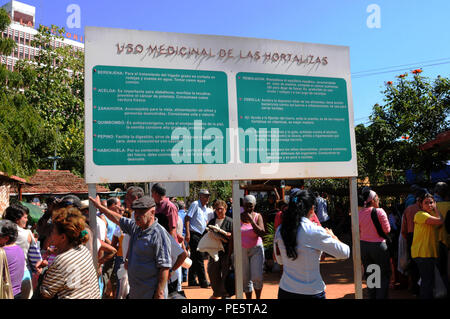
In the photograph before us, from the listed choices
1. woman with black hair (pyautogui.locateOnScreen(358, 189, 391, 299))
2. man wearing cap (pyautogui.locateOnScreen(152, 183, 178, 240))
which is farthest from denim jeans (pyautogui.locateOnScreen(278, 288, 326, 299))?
woman with black hair (pyautogui.locateOnScreen(358, 189, 391, 299))

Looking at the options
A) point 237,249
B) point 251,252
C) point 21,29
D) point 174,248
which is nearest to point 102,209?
point 174,248

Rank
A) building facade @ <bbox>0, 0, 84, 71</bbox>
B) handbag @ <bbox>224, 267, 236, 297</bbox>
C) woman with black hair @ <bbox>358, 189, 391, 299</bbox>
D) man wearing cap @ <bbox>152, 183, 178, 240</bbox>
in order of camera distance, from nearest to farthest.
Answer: man wearing cap @ <bbox>152, 183, 178, 240</bbox>
woman with black hair @ <bbox>358, 189, 391, 299</bbox>
handbag @ <bbox>224, 267, 236, 297</bbox>
building facade @ <bbox>0, 0, 84, 71</bbox>

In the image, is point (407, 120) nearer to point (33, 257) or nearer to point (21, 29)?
point (33, 257)

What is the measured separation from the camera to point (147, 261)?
3.49m

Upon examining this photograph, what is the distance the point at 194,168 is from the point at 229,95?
823 millimetres

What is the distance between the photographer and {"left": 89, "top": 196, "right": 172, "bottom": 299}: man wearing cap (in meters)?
3.45

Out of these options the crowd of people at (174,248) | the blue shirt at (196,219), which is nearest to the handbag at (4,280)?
the crowd of people at (174,248)

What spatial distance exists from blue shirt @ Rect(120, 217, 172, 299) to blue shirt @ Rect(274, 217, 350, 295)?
1.04 metres

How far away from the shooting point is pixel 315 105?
4441 mm

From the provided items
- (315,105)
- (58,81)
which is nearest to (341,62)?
(315,105)

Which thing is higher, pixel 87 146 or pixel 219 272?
pixel 87 146

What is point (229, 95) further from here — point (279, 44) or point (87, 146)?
point (87, 146)

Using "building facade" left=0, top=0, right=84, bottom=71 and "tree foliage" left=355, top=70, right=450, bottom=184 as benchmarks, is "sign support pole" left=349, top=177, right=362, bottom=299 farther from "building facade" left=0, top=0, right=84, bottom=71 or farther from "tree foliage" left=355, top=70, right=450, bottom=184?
"building facade" left=0, top=0, right=84, bottom=71

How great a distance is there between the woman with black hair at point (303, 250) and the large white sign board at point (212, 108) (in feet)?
2.53
